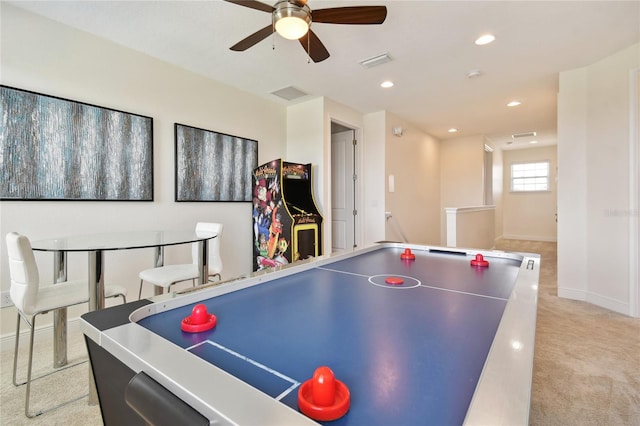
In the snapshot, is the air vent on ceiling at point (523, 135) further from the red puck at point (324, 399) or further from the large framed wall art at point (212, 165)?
the red puck at point (324, 399)

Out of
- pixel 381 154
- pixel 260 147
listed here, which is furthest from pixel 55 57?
pixel 381 154

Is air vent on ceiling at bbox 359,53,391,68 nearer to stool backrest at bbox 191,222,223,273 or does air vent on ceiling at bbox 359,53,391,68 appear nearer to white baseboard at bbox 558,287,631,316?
stool backrest at bbox 191,222,223,273

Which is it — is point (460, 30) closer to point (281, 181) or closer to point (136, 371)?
point (281, 181)

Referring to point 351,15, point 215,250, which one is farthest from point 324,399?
point 215,250

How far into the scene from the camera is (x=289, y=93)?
3.96m

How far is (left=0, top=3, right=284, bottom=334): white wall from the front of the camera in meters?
2.28

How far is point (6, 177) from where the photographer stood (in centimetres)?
219

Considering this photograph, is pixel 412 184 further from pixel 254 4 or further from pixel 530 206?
pixel 530 206

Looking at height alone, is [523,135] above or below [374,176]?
above

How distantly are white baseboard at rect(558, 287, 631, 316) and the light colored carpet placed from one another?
0.17m

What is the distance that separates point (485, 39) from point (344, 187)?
2892 millimetres

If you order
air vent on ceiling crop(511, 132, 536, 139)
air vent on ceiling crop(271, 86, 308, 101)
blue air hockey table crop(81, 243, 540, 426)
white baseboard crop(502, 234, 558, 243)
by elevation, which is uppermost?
air vent on ceiling crop(511, 132, 536, 139)

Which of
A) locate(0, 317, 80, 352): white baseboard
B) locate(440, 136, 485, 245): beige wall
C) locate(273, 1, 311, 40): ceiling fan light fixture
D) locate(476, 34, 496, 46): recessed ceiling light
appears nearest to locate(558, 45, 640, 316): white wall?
locate(476, 34, 496, 46): recessed ceiling light

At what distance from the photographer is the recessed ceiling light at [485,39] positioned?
2.65 meters
